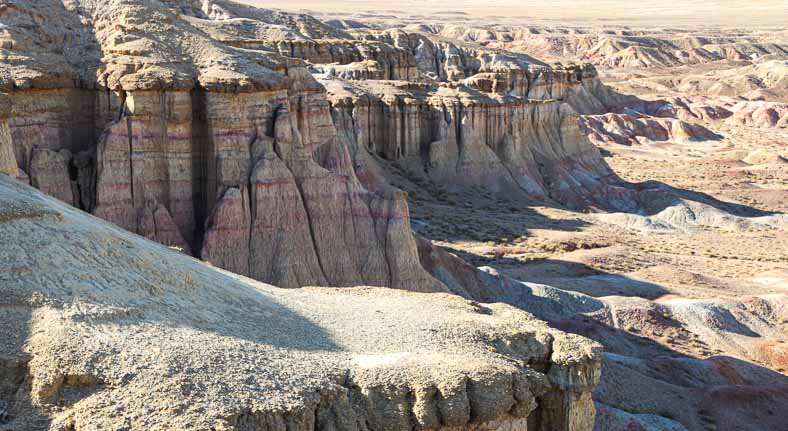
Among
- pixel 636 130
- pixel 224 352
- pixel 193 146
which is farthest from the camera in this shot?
pixel 636 130

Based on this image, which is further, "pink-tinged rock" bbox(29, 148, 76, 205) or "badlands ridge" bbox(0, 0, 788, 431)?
"pink-tinged rock" bbox(29, 148, 76, 205)

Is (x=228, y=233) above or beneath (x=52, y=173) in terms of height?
beneath

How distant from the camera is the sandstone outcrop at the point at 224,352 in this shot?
15.3 metres

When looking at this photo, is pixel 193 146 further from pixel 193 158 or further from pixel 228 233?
pixel 228 233

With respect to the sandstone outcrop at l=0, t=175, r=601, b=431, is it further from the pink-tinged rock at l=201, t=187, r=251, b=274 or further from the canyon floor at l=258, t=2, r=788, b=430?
the canyon floor at l=258, t=2, r=788, b=430

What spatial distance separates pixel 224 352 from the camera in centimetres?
1677

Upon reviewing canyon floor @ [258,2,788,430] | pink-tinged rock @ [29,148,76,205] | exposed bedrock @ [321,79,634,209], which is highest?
pink-tinged rock @ [29,148,76,205]

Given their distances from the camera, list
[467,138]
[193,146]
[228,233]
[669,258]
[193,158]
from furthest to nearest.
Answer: [467,138] < [669,258] < [193,158] < [193,146] < [228,233]

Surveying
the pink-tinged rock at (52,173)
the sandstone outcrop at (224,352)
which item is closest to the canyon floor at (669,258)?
the sandstone outcrop at (224,352)

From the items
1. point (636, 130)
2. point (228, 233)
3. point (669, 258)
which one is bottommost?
point (669, 258)

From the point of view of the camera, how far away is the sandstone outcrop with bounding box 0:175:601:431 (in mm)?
15281

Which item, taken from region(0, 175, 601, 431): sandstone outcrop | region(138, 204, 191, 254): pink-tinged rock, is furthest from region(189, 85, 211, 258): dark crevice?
region(0, 175, 601, 431): sandstone outcrop

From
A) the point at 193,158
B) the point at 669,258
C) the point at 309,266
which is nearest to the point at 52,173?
the point at 193,158

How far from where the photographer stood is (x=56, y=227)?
18.7 metres
